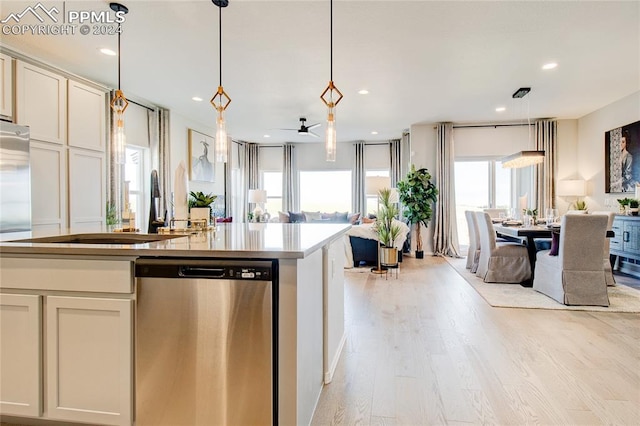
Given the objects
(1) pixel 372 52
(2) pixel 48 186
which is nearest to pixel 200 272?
(1) pixel 372 52

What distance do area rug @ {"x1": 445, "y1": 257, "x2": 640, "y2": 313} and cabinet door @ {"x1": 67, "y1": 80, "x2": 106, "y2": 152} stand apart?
508cm

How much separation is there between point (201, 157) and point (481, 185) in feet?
19.6

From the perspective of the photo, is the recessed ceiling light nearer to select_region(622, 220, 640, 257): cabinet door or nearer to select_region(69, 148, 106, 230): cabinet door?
select_region(69, 148, 106, 230): cabinet door

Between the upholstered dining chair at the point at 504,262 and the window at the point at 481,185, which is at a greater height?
the window at the point at 481,185

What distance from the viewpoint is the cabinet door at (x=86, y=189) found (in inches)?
166

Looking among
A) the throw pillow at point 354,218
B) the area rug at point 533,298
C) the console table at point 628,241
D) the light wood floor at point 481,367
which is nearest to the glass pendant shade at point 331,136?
the light wood floor at point 481,367

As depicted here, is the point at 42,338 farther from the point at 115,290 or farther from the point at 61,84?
the point at 61,84

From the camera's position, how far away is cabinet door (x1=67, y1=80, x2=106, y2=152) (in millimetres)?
4191

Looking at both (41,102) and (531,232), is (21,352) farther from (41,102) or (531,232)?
(531,232)

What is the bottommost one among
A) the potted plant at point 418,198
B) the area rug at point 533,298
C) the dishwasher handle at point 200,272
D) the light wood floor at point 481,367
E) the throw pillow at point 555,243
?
the light wood floor at point 481,367

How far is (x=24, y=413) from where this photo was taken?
1.68 metres

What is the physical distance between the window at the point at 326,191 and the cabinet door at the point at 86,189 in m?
5.86

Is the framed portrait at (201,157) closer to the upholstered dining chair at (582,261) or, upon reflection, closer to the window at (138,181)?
the window at (138,181)

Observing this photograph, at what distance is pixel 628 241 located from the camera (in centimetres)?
479
